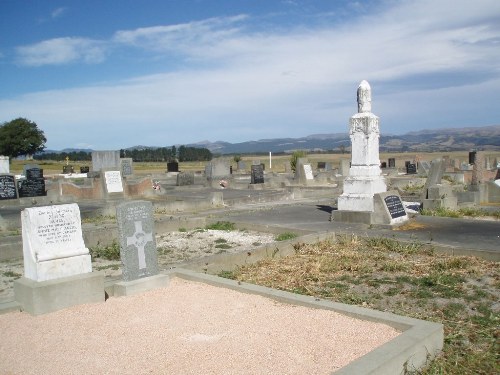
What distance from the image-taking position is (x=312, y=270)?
7652 millimetres

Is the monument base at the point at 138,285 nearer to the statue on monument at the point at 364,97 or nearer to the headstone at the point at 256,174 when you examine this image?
the statue on monument at the point at 364,97

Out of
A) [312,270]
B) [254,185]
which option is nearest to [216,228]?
[312,270]

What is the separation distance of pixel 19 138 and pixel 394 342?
271ft

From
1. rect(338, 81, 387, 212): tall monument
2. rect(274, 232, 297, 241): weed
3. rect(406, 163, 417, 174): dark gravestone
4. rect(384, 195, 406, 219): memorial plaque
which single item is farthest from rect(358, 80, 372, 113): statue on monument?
rect(406, 163, 417, 174): dark gravestone

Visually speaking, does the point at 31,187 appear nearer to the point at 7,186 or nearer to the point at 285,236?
the point at 7,186

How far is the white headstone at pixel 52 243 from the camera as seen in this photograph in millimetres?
6070

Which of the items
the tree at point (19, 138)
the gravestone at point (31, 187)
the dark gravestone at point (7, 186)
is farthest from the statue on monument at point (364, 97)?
the tree at point (19, 138)

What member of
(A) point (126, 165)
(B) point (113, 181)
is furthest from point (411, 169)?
(B) point (113, 181)

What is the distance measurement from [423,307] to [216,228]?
25.4 ft

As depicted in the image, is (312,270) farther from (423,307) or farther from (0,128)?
(0,128)

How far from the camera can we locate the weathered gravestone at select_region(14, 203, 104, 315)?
5.89 m

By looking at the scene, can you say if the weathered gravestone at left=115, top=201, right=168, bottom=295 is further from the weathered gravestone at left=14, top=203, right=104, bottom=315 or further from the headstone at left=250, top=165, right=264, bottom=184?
the headstone at left=250, top=165, right=264, bottom=184

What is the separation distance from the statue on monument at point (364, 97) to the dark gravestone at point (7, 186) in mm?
14546

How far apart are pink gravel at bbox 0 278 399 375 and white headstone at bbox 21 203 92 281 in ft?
1.92
